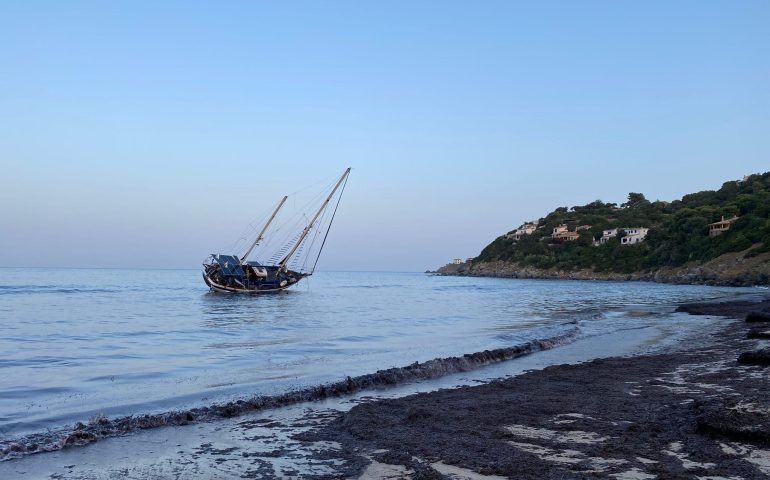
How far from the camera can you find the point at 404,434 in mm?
7398

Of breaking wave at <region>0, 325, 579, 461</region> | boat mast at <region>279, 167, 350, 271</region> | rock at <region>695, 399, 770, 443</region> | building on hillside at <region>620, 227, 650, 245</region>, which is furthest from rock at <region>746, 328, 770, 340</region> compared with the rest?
building on hillside at <region>620, 227, 650, 245</region>

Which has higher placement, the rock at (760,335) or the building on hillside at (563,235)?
the building on hillside at (563,235)

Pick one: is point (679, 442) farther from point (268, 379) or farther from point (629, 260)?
point (629, 260)

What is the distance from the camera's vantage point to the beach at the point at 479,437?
5.93 metres

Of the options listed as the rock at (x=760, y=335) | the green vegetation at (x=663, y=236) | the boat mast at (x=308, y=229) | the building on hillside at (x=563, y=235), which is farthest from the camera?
the building on hillside at (x=563, y=235)

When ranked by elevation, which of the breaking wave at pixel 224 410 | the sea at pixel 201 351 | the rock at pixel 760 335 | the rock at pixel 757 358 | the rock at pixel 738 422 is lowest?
the sea at pixel 201 351

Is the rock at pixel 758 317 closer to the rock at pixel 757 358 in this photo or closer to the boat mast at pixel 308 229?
the rock at pixel 757 358

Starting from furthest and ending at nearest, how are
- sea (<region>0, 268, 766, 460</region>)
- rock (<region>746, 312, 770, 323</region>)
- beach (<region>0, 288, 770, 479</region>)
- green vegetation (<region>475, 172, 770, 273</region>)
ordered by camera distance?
1. green vegetation (<region>475, 172, 770, 273</region>)
2. rock (<region>746, 312, 770, 323</region>)
3. sea (<region>0, 268, 766, 460</region>)
4. beach (<region>0, 288, 770, 479</region>)

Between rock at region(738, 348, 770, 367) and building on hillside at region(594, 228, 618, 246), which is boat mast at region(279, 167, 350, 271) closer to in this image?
rock at region(738, 348, 770, 367)

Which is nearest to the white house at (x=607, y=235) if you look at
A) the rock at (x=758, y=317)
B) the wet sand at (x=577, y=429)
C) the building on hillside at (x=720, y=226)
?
the building on hillside at (x=720, y=226)

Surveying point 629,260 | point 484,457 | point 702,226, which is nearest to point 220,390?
point 484,457

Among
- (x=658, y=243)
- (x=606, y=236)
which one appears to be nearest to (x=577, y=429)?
(x=658, y=243)

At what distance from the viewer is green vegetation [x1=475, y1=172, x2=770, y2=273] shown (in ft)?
338

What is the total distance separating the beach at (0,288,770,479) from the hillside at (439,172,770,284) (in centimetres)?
8313
